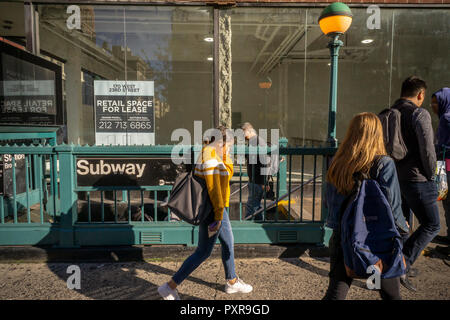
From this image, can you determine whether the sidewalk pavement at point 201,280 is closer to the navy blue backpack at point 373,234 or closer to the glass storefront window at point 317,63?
the navy blue backpack at point 373,234

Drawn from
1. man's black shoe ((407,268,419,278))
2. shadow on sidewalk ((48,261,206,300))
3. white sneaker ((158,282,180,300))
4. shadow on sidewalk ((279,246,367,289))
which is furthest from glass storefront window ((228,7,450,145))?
white sneaker ((158,282,180,300))

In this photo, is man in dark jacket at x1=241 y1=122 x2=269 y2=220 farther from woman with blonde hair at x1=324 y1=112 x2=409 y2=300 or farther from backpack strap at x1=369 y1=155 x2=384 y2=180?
backpack strap at x1=369 y1=155 x2=384 y2=180

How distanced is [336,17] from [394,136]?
5.36 ft

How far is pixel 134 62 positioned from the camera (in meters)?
8.29

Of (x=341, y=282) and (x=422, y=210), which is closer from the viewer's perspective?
(x=341, y=282)

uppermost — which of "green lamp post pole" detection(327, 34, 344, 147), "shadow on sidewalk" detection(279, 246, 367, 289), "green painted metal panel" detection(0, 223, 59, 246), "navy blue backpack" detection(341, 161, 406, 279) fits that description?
"green lamp post pole" detection(327, 34, 344, 147)

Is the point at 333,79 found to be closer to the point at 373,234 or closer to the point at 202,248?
the point at 373,234

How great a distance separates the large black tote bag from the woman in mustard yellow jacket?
0.06 meters

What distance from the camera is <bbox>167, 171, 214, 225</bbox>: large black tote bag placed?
2.86 m

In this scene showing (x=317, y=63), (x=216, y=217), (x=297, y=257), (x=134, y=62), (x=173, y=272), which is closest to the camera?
(x=216, y=217)

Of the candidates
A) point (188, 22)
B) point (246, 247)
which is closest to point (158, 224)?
point (246, 247)

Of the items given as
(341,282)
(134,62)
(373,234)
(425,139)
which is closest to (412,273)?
(425,139)

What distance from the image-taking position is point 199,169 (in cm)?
289

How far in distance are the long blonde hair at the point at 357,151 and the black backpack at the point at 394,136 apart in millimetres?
1119
